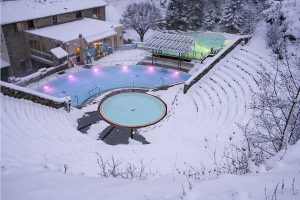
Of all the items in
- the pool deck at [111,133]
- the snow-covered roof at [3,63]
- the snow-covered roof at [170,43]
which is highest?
the snow-covered roof at [170,43]

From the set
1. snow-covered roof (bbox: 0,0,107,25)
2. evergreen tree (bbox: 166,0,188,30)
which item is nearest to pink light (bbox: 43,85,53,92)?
snow-covered roof (bbox: 0,0,107,25)

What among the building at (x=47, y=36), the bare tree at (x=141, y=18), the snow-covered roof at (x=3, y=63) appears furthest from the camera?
the bare tree at (x=141, y=18)

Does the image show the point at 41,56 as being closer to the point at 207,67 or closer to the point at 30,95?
the point at 30,95

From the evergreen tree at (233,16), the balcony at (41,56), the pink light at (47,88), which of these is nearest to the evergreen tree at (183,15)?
the evergreen tree at (233,16)

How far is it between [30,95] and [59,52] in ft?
37.9

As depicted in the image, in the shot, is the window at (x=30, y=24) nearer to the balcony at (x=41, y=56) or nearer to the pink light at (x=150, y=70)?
the balcony at (x=41, y=56)

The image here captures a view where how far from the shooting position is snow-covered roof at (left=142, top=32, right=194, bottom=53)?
3166cm

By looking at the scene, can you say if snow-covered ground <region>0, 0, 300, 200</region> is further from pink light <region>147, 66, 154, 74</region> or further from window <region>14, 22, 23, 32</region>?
window <region>14, 22, 23, 32</region>

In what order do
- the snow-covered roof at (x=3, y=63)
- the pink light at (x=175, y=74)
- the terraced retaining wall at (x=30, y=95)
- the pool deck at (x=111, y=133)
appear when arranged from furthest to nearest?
the pink light at (x=175, y=74) < the snow-covered roof at (x=3, y=63) < the terraced retaining wall at (x=30, y=95) < the pool deck at (x=111, y=133)

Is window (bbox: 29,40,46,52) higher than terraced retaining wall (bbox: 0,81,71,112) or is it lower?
higher

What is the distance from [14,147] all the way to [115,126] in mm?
8070

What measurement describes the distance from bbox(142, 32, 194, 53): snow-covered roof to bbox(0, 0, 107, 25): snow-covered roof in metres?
13.0

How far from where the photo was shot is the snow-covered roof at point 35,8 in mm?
32425

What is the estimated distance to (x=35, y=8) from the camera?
3522 cm
